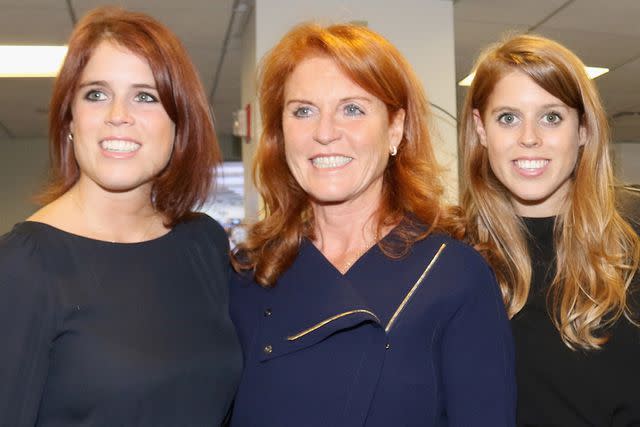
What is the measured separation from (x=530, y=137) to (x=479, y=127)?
0.74ft

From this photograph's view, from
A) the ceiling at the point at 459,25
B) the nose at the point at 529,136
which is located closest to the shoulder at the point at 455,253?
the nose at the point at 529,136

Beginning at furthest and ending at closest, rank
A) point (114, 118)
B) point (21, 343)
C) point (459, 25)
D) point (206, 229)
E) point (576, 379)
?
1. point (459, 25)
2. point (206, 229)
3. point (576, 379)
4. point (114, 118)
5. point (21, 343)

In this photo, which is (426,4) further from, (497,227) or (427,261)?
(427,261)

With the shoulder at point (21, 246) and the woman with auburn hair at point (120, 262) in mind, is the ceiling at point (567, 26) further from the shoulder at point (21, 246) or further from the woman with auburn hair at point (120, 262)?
the shoulder at point (21, 246)

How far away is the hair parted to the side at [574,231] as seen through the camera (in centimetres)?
183

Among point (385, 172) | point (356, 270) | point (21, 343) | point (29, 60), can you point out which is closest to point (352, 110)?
point (385, 172)

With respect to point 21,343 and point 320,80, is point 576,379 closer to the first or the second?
point 320,80

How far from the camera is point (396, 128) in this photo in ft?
6.03

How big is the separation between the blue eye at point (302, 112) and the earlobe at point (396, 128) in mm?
200

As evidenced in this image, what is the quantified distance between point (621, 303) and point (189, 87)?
3.79ft

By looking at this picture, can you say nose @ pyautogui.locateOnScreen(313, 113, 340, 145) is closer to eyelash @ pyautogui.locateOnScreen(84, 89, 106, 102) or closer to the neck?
the neck

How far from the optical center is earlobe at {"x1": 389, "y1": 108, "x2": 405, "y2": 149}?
183 centimetres

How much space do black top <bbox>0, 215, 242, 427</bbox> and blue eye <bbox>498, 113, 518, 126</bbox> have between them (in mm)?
857

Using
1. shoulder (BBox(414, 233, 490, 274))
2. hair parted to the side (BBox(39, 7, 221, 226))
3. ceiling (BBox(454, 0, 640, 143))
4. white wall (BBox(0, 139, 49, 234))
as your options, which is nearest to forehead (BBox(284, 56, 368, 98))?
hair parted to the side (BBox(39, 7, 221, 226))
